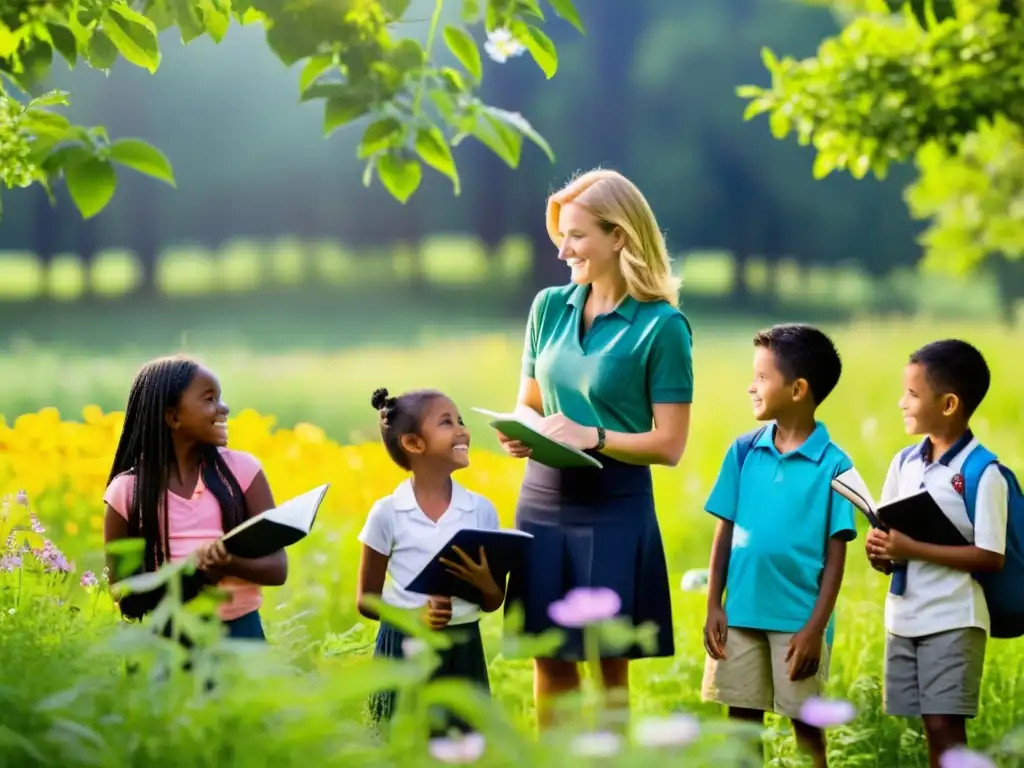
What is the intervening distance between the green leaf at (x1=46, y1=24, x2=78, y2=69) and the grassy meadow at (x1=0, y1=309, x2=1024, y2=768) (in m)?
1.38

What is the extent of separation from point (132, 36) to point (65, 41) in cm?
16

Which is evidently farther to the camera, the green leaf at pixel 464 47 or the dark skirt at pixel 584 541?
the dark skirt at pixel 584 541

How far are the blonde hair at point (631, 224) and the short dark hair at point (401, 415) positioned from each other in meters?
0.57

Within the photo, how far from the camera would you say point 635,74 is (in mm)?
33406

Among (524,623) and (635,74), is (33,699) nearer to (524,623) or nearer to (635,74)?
(524,623)

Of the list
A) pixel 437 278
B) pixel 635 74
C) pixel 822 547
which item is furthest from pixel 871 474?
pixel 437 278

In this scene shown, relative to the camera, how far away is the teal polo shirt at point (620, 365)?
3.85 meters

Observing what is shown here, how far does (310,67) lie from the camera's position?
12.2 ft

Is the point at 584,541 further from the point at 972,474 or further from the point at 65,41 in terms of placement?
the point at 65,41

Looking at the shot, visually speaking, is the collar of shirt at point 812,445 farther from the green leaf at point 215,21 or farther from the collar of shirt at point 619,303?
the green leaf at point 215,21

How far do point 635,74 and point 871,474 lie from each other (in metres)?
25.7

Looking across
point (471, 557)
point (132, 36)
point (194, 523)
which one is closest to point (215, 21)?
point (132, 36)

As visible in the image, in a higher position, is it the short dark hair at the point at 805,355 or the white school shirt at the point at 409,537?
the short dark hair at the point at 805,355

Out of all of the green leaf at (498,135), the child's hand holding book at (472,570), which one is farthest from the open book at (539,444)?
the green leaf at (498,135)
